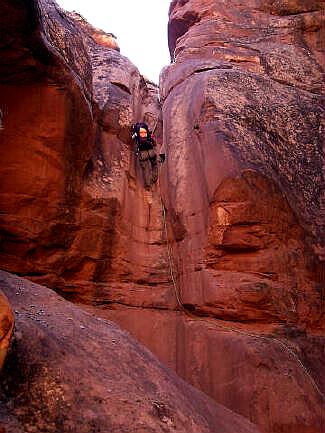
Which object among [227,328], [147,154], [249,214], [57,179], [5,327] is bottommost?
[227,328]

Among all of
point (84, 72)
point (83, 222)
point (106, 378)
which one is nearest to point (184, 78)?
point (84, 72)

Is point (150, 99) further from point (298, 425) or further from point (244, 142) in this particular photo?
point (298, 425)

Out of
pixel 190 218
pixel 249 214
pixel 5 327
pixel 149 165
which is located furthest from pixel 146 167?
pixel 5 327

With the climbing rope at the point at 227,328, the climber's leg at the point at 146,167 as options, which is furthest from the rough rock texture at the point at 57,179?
the climber's leg at the point at 146,167

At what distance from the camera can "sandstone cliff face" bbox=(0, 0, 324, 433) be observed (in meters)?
7.98

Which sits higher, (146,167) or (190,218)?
(146,167)

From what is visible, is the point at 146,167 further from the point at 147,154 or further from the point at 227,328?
the point at 227,328

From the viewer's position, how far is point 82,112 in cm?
937

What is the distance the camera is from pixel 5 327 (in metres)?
3.70

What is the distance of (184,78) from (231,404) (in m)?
8.14

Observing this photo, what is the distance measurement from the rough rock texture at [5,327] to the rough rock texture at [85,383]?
21 centimetres

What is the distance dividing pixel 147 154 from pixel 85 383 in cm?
812

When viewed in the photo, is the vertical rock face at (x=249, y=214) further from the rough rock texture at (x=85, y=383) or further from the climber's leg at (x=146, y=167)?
the rough rock texture at (x=85, y=383)

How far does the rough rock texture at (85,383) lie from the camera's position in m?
3.67
